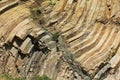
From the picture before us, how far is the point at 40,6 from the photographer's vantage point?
112 ft

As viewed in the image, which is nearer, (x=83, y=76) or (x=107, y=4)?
(x=83, y=76)

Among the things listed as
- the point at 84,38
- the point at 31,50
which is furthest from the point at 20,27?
the point at 84,38

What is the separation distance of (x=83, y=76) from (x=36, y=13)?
20.6 ft

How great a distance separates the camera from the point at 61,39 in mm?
31422

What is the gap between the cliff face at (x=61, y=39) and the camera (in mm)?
29969

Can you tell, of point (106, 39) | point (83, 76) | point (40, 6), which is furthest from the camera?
point (40, 6)

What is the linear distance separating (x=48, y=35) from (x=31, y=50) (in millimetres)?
1488

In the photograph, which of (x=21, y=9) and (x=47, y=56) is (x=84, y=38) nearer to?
(x=47, y=56)

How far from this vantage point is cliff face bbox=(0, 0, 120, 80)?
2997 centimetres

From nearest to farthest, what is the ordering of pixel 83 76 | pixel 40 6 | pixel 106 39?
pixel 83 76 < pixel 106 39 < pixel 40 6

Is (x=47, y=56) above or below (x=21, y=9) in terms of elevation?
below

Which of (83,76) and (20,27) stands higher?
(20,27)

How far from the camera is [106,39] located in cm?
3155

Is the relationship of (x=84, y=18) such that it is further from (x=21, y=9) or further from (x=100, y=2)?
(x=21, y=9)
